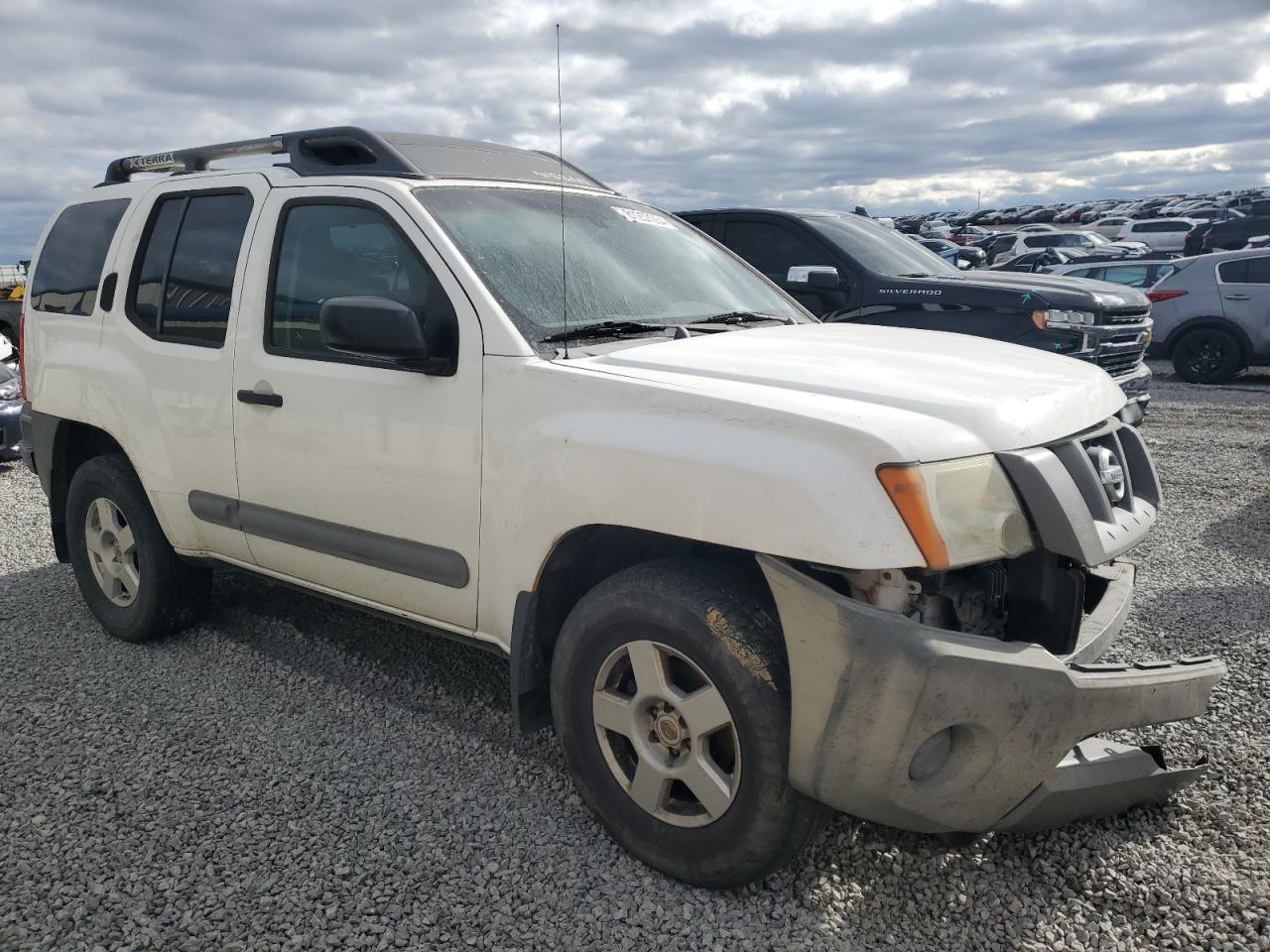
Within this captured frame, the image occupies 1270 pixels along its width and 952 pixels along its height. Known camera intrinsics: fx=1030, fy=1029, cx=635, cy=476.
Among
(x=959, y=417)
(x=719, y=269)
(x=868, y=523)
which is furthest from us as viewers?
(x=719, y=269)

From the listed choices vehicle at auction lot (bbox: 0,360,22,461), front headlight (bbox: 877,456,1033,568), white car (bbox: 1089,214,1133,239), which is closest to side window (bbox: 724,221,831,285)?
front headlight (bbox: 877,456,1033,568)

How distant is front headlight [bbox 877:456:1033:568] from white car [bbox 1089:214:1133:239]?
39698 mm

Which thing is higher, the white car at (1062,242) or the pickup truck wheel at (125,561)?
the white car at (1062,242)

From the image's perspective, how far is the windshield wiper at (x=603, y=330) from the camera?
3025mm

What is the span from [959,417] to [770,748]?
90 cm

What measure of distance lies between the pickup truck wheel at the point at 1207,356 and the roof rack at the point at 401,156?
421 inches

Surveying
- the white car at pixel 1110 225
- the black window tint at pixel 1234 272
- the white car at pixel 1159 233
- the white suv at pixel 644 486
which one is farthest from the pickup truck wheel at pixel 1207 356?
the white car at pixel 1110 225

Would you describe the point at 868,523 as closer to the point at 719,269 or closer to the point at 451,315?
the point at 451,315

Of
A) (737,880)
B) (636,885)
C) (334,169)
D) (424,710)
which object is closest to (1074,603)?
(737,880)

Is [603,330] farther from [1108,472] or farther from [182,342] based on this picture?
[182,342]

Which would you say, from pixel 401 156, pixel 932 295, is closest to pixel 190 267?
pixel 401 156

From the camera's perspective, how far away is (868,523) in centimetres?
223

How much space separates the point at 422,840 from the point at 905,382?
73.3 inches

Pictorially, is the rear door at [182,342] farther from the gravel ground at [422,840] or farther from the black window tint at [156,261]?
the gravel ground at [422,840]
